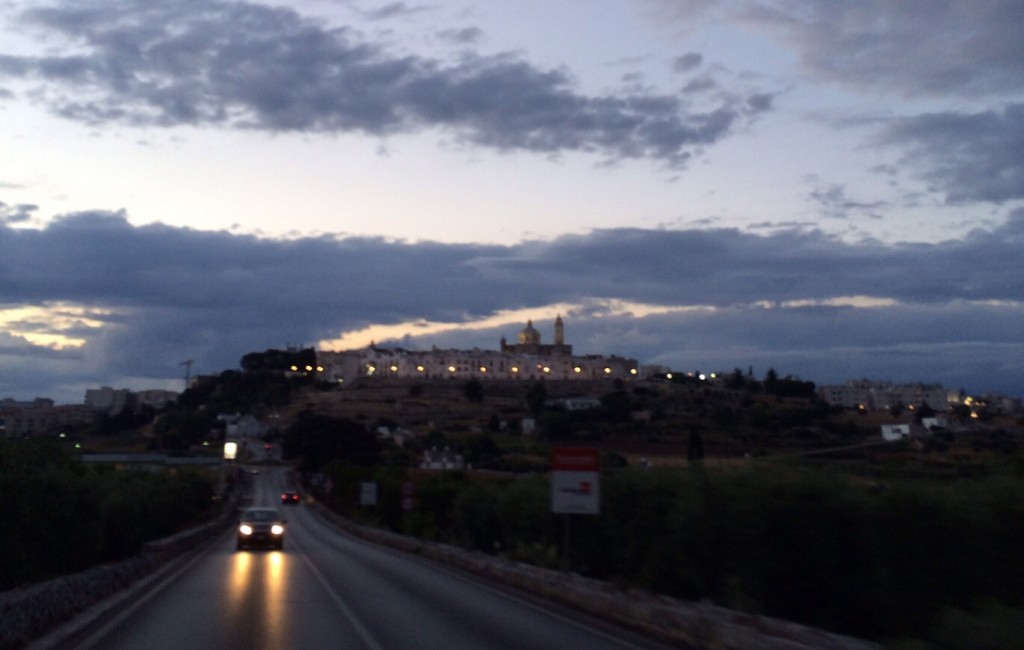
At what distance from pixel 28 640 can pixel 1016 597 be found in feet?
39.6

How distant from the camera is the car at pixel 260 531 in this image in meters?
35.9

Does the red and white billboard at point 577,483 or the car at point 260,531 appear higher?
the red and white billboard at point 577,483

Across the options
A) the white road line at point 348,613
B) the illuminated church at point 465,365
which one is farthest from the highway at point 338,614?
the illuminated church at point 465,365

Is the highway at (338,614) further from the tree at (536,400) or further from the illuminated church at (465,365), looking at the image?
the illuminated church at (465,365)

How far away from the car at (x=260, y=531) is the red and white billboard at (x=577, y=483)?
18905 mm

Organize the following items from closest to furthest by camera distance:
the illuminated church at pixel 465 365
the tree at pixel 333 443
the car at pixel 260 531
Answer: the car at pixel 260 531
the tree at pixel 333 443
the illuminated church at pixel 465 365

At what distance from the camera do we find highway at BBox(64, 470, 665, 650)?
14.1 m

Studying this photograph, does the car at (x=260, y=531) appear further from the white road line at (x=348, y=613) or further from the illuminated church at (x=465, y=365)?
the illuminated church at (x=465, y=365)

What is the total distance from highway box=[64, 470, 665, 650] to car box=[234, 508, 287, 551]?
6.46m

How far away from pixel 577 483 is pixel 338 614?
526 centimetres

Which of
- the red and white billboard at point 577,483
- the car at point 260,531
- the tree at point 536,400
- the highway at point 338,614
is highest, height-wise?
the tree at point 536,400

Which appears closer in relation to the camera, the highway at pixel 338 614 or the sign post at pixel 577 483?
the highway at pixel 338 614

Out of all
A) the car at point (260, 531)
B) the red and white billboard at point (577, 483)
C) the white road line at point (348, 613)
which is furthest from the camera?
→ the car at point (260, 531)

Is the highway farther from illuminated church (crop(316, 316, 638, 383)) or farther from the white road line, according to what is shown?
illuminated church (crop(316, 316, 638, 383))
